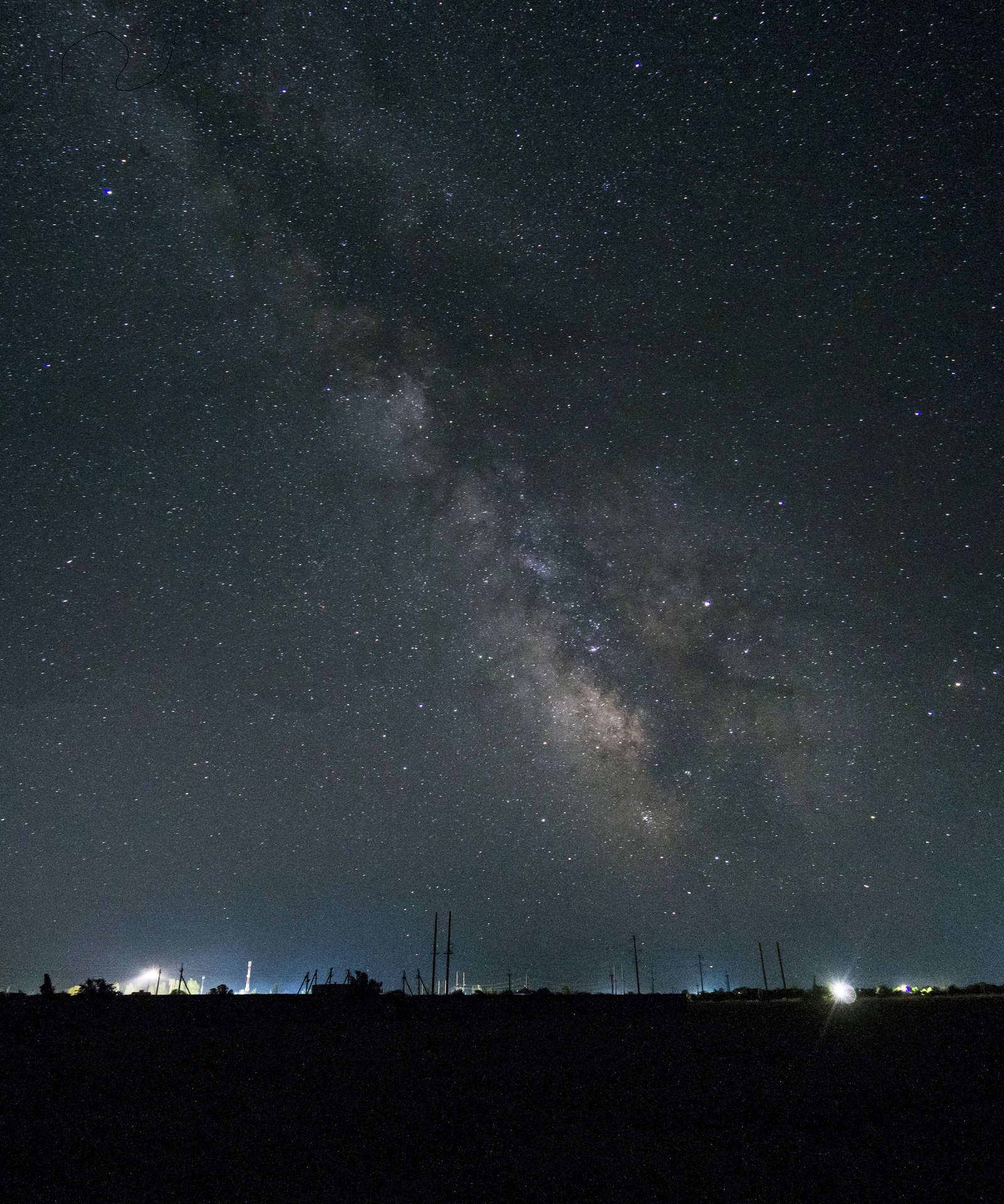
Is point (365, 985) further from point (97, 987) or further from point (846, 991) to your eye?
point (846, 991)

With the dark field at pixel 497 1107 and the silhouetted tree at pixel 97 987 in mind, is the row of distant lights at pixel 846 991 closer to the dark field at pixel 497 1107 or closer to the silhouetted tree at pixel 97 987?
the dark field at pixel 497 1107

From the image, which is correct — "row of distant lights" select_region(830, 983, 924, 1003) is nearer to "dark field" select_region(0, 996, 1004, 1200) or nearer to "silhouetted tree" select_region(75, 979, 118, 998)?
"dark field" select_region(0, 996, 1004, 1200)

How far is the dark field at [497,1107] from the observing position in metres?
10.0

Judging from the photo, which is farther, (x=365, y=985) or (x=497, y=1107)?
(x=365, y=985)

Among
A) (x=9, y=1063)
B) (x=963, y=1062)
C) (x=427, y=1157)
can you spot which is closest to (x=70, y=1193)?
(x=427, y=1157)

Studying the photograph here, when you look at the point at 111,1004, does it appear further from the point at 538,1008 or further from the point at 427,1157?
the point at 427,1157

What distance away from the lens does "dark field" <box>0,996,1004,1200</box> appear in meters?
10.0

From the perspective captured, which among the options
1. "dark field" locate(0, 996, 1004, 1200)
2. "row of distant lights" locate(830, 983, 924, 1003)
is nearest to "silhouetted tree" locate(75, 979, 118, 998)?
"dark field" locate(0, 996, 1004, 1200)

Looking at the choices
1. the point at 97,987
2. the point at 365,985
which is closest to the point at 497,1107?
the point at 365,985

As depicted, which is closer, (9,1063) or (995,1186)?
(995,1186)

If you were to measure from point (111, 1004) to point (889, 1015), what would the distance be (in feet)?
70.8

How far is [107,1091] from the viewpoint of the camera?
13125 mm

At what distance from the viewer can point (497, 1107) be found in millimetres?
12516

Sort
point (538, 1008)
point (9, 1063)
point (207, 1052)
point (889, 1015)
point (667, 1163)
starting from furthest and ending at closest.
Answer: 1. point (538, 1008)
2. point (889, 1015)
3. point (207, 1052)
4. point (9, 1063)
5. point (667, 1163)
